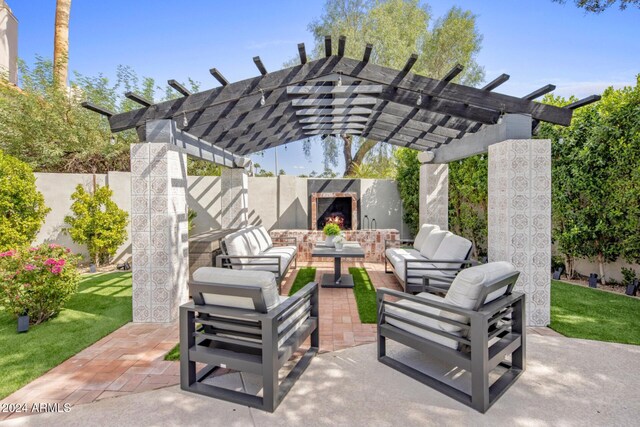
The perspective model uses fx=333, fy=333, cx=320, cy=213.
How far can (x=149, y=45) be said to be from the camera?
478 inches

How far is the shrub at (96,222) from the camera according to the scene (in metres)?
8.09

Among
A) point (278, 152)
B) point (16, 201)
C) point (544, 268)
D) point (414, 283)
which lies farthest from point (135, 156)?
point (278, 152)

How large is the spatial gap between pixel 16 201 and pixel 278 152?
49.3ft

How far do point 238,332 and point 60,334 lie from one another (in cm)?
300

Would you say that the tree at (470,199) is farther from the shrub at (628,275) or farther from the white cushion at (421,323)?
the white cushion at (421,323)

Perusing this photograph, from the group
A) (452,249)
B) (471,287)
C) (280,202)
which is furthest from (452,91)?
(280,202)

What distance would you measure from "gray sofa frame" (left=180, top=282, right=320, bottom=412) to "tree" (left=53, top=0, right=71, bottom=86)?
46.1 ft

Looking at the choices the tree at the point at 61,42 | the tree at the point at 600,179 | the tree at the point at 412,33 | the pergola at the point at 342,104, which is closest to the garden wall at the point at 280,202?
the tree at the point at 412,33

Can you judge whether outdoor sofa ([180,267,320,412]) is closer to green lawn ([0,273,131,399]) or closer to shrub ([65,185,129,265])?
green lawn ([0,273,131,399])

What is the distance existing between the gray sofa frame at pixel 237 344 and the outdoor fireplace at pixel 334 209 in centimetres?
827

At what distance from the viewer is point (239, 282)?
2785 millimetres

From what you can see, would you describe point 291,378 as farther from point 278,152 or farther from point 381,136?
point 278,152

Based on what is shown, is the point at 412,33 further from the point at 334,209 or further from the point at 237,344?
the point at 237,344

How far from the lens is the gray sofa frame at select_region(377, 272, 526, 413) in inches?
103
